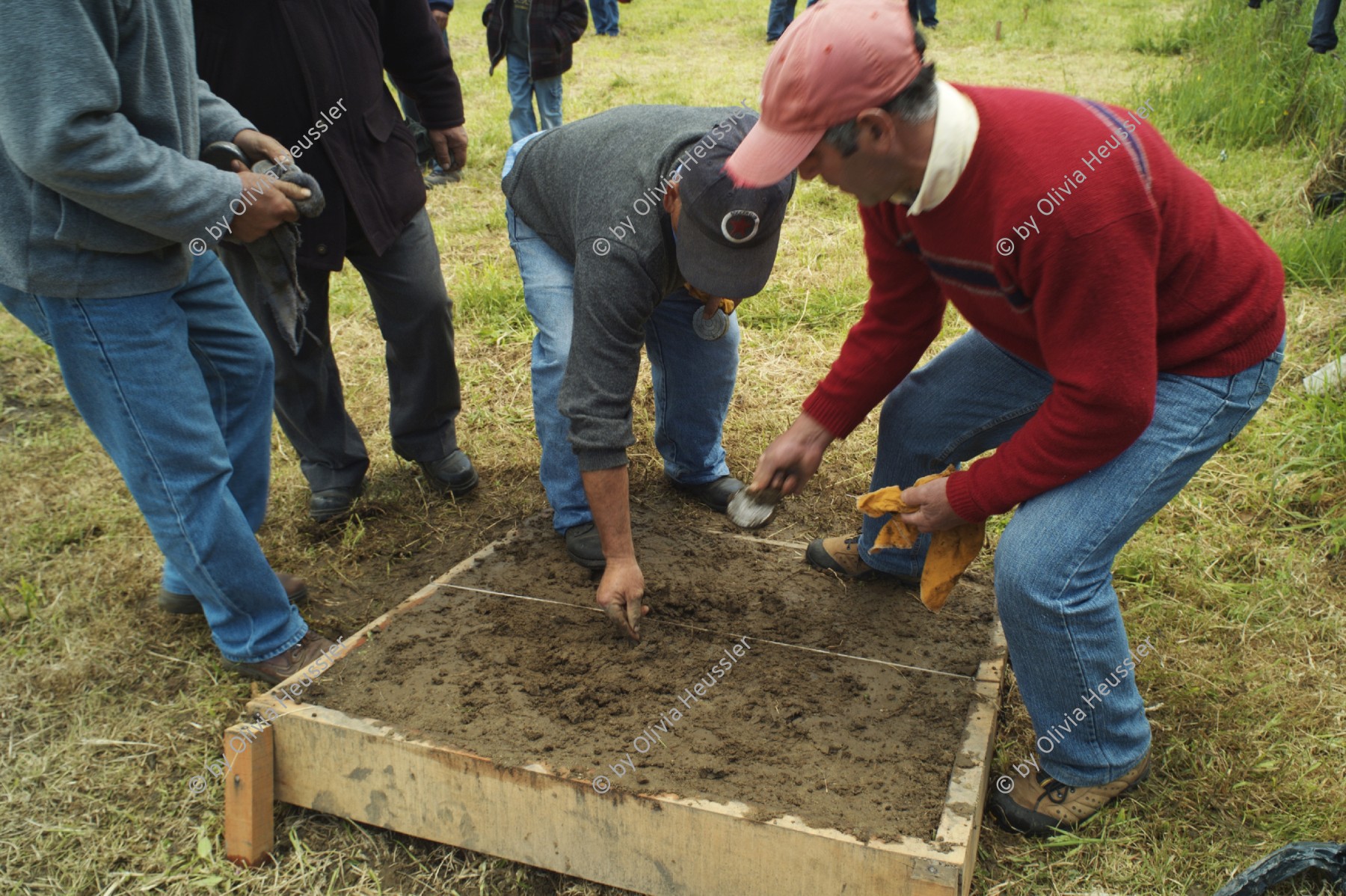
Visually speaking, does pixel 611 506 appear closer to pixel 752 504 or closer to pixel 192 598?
pixel 752 504

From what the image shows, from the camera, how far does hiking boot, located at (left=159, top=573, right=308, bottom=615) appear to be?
8.79 ft

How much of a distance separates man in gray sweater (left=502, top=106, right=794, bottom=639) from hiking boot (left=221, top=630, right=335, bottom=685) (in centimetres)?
72

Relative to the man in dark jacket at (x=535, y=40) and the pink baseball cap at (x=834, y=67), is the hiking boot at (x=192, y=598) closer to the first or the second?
the pink baseball cap at (x=834, y=67)

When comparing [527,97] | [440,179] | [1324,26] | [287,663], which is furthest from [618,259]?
[440,179]

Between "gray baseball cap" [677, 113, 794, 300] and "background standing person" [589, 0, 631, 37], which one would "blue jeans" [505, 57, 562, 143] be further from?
"background standing person" [589, 0, 631, 37]

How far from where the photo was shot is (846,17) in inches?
58.7

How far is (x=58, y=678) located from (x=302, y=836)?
3.17 ft

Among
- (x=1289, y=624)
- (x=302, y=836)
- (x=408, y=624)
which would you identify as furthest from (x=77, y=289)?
(x=1289, y=624)

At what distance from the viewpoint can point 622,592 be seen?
2.28m

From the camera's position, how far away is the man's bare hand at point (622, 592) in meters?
2.28

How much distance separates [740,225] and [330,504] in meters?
1.96

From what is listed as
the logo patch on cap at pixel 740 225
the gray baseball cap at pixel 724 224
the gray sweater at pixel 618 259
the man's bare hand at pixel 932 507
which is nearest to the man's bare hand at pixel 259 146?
the gray sweater at pixel 618 259

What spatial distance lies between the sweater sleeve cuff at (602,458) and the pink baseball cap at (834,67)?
0.83m

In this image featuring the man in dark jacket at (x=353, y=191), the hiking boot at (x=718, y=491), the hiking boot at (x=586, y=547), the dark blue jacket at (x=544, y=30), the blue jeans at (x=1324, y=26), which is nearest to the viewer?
the man in dark jacket at (x=353, y=191)
